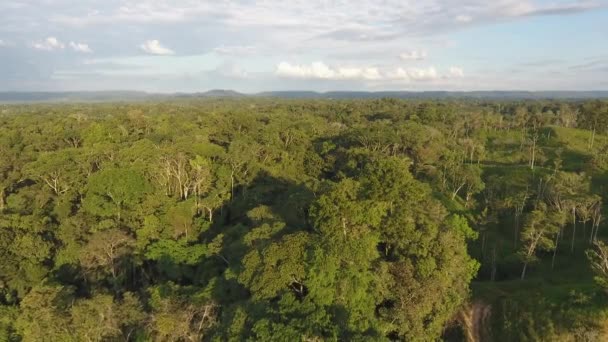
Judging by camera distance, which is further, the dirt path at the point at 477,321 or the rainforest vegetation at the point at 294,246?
the dirt path at the point at 477,321

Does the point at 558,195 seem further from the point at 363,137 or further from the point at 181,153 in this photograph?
the point at 181,153

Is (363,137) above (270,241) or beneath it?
above

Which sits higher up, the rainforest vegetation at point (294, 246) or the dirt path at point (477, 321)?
the rainforest vegetation at point (294, 246)

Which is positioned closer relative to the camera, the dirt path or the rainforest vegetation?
the rainforest vegetation

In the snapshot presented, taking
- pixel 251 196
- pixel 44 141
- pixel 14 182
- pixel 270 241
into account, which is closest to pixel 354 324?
pixel 270 241

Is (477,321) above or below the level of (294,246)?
below

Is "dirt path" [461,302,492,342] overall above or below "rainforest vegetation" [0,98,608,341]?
below

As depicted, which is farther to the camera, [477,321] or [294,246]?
[477,321]

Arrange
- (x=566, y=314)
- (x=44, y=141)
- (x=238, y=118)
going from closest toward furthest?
(x=566, y=314) < (x=44, y=141) < (x=238, y=118)
